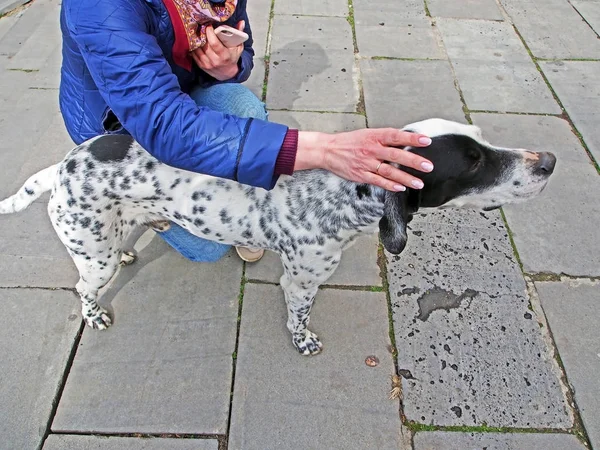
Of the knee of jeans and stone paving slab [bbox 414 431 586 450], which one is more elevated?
the knee of jeans

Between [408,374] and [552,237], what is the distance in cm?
155

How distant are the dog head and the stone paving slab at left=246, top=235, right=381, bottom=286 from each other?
111 cm

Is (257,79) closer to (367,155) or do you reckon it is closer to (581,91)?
(367,155)

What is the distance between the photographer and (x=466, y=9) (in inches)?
223

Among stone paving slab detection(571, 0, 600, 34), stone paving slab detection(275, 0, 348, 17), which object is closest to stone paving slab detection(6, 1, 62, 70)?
stone paving slab detection(275, 0, 348, 17)

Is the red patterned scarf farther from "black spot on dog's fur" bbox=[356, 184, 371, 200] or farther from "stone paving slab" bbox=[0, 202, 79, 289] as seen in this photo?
"stone paving slab" bbox=[0, 202, 79, 289]

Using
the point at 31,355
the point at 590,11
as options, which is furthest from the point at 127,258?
the point at 590,11

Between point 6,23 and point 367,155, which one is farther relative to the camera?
point 6,23

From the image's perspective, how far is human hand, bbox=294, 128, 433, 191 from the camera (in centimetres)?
178

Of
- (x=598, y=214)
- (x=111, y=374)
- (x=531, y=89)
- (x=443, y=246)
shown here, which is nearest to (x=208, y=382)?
(x=111, y=374)

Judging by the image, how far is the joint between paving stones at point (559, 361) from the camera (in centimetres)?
249

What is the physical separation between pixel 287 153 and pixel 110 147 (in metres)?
0.88

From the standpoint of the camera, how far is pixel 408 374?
2676mm

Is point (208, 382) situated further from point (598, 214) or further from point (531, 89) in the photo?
point (531, 89)
